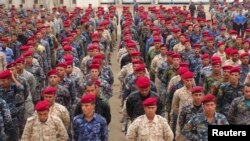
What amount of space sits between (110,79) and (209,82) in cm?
203

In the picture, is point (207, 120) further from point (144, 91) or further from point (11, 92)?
point (11, 92)

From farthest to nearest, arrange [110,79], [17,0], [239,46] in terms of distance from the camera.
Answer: [17,0] → [239,46] → [110,79]

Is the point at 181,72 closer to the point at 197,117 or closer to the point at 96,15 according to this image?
the point at 197,117

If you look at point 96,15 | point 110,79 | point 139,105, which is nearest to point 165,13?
point 96,15

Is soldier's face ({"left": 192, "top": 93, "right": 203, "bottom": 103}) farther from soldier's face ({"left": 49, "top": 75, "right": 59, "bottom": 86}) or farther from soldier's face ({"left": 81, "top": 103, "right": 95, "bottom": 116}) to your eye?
soldier's face ({"left": 49, "top": 75, "right": 59, "bottom": 86})

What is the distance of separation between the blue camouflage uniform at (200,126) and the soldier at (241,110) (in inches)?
39.2

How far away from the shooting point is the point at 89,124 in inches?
281

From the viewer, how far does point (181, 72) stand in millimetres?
9281

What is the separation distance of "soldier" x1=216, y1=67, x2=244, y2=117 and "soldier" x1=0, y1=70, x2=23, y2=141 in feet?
11.5

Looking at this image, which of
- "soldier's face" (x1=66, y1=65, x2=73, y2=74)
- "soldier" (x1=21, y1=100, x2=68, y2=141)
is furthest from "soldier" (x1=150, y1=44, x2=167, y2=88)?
"soldier" (x1=21, y1=100, x2=68, y2=141)

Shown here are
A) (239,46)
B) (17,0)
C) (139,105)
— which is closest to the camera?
(139,105)

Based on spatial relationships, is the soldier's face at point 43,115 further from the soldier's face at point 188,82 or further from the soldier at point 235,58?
the soldier at point 235,58

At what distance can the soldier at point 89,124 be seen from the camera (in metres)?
7.12

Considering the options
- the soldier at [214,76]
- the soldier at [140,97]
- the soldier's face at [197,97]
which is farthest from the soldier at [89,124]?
the soldier at [214,76]
